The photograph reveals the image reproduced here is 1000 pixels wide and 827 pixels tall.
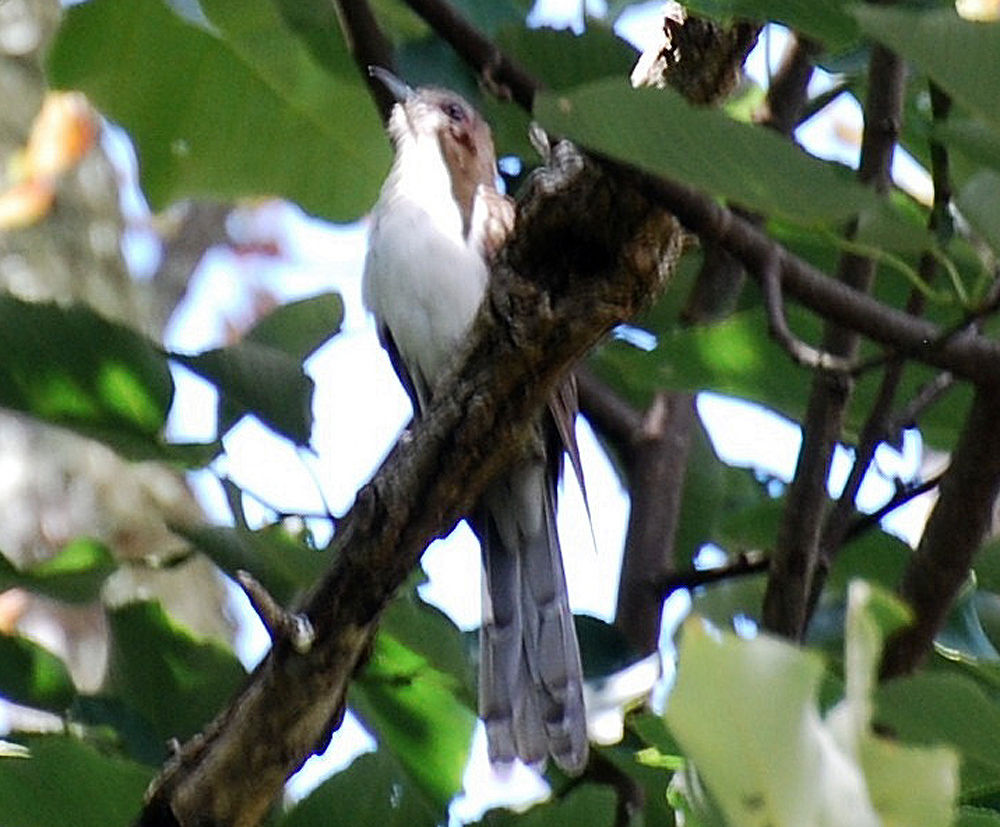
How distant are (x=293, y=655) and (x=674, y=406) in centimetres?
165

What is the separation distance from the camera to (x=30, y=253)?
23.9 ft

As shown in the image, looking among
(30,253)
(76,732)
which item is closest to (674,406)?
(76,732)

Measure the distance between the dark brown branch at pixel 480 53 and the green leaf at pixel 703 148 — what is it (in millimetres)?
1528

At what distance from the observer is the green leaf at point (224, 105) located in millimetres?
3840

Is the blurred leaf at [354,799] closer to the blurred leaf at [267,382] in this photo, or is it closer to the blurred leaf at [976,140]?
the blurred leaf at [267,382]

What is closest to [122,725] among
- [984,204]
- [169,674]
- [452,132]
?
[169,674]

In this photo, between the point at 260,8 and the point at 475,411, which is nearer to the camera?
the point at 475,411

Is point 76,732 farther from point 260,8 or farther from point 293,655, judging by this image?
point 260,8

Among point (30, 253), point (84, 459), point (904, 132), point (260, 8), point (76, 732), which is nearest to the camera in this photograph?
point (76, 732)

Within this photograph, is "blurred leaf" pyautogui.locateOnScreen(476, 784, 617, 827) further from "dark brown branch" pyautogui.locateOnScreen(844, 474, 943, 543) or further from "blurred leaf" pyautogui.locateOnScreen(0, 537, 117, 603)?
"blurred leaf" pyautogui.locateOnScreen(0, 537, 117, 603)

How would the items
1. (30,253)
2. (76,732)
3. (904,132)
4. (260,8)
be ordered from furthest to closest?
1. (30,253)
2. (260,8)
3. (904,132)
4. (76,732)

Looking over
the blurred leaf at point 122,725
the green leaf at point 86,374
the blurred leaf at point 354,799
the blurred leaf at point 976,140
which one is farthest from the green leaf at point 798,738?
the green leaf at point 86,374

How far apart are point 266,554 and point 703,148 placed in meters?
1.32

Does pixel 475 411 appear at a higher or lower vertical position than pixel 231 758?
higher
